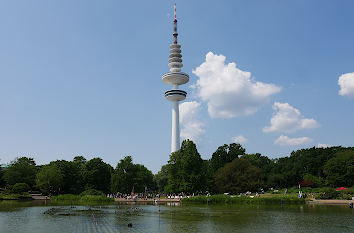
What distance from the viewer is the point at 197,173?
253ft

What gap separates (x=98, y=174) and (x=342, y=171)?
72308mm

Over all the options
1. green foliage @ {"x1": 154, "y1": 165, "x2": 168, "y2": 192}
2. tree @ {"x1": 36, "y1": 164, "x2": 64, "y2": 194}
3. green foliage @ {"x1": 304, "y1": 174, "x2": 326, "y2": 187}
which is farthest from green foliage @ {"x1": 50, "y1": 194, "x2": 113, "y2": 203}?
green foliage @ {"x1": 154, "y1": 165, "x2": 168, "y2": 192}

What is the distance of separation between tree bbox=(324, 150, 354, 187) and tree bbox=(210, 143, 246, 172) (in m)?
32.4

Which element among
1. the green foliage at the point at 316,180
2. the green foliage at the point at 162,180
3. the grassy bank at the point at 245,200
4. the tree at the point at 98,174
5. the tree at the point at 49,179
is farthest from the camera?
the green foliage at the point at 162,180

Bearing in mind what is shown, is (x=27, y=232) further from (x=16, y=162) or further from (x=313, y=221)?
(x=16, y=162)

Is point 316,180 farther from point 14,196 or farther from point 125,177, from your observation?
point 14,196

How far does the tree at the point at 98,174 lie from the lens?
4040 inches

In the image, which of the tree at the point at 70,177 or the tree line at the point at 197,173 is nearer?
the tree line at the point at 197,173

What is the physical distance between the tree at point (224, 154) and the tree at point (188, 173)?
2986cm

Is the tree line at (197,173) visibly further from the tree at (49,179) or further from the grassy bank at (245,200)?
the grassy bank at (245,200)

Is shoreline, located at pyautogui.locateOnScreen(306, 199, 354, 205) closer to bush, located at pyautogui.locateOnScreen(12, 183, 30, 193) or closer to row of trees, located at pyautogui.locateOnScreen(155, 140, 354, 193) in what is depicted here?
row of trees, located at pyautogui.locateOnScreen(155, 140, 354, 193)

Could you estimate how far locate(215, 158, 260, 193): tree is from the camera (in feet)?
271

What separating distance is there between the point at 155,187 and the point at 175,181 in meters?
76.6

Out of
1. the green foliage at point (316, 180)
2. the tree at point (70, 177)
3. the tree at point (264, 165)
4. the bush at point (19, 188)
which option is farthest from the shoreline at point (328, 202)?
the bush at point (19, 188)
